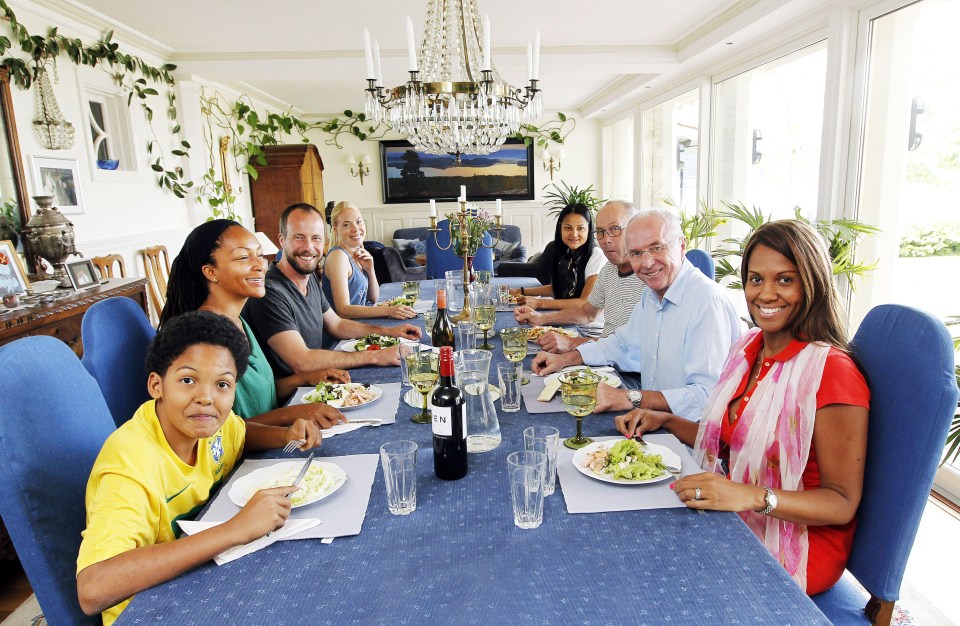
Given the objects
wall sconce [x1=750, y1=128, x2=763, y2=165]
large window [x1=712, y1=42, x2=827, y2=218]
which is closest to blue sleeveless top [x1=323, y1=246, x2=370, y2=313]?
large window [x1=712, y1=42, x2=827, y2=218]

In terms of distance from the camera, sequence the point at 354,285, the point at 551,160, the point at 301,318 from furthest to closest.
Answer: the point at 551,160 → the point at 354,285 → the point at 301,318

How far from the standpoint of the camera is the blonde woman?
3148 millimetres

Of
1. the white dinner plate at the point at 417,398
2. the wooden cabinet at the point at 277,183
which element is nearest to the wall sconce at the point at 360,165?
the wooden cabinet at the point at 277,183

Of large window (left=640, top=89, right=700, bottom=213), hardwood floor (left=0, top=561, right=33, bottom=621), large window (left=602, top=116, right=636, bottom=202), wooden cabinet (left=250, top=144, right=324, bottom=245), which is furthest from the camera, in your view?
large window (left=602, top=116, right=636, bottom=202)

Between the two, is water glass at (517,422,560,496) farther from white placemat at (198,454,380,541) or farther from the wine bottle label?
white placemat at (198,454,380,541)

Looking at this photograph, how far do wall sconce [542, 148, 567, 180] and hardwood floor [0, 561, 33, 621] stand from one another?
8.14 meters

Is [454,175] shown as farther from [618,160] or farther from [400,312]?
[400,312]

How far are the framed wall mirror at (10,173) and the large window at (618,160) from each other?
22.9 ft

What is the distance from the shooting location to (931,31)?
2805 mm

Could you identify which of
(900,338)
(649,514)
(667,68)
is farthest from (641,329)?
(667,68)

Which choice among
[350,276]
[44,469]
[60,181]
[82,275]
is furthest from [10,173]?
[44,469]

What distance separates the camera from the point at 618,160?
8.92 metres

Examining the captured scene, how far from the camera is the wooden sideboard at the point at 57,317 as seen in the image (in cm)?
245

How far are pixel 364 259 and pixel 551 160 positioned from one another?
19.2 feet
